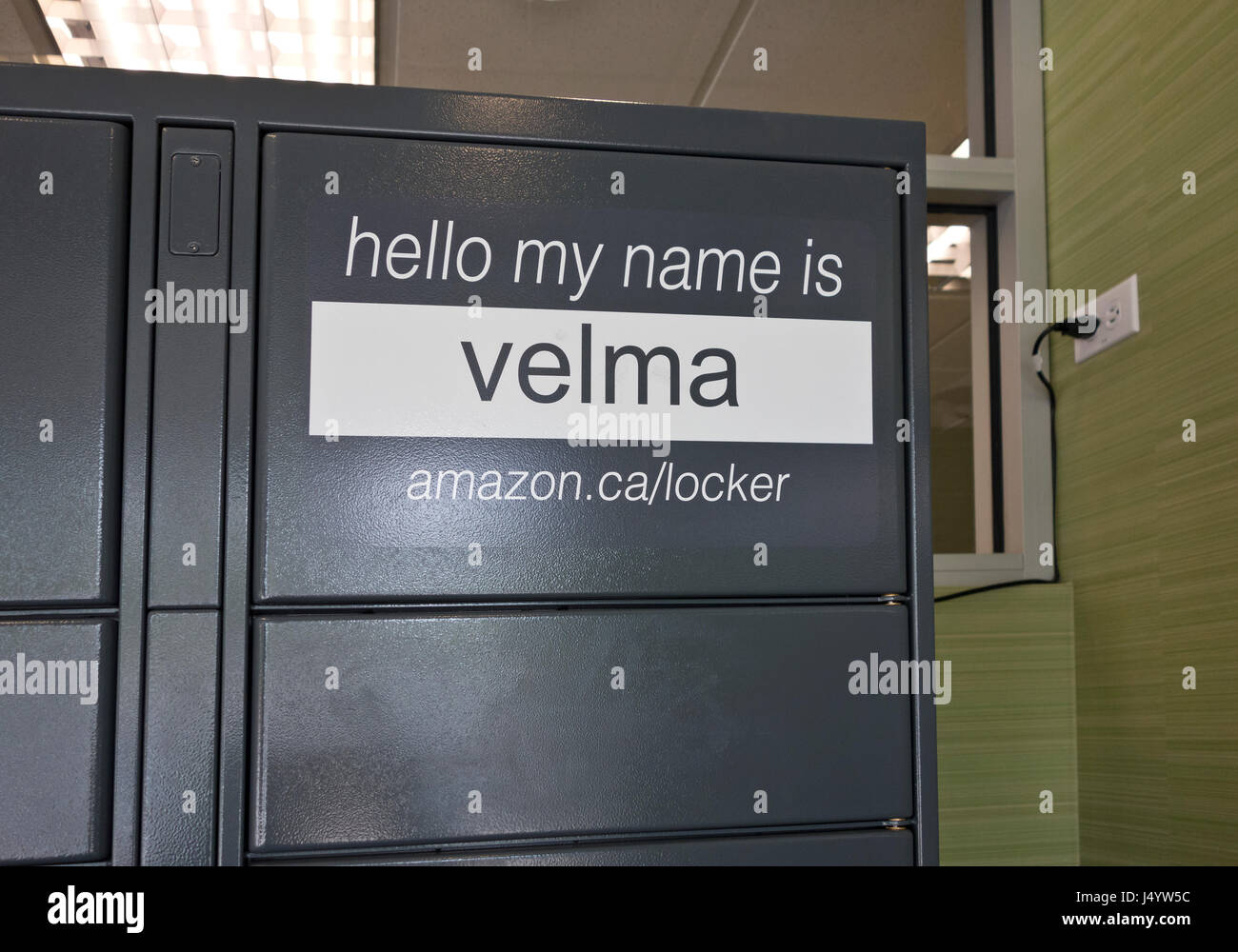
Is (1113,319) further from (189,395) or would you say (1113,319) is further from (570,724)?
(189,395)

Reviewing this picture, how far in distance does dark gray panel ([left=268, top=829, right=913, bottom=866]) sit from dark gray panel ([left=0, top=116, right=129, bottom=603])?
14.5 inches

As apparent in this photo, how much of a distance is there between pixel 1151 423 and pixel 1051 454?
31 cm

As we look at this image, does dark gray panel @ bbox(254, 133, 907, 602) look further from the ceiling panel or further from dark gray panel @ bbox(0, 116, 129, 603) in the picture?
the ceiling panel

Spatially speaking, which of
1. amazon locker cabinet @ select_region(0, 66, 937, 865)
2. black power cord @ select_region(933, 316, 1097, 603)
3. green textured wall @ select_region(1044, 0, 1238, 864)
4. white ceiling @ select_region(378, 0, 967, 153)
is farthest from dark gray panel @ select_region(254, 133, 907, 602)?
white ceiling @ select_region(378, 0, 967, 153)

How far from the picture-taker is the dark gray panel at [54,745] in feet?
3.19

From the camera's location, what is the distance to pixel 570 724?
3.46 feet

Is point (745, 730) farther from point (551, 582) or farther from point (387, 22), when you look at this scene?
point (387, 22)

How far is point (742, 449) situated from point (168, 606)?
0.59 metres

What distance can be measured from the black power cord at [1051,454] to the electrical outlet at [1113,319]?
2 cm

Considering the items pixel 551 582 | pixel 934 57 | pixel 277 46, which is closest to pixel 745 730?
pixel 551 582

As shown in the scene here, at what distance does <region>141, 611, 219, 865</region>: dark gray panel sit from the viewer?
1.00m

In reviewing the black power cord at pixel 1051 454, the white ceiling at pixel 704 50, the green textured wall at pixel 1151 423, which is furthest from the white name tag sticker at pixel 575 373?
the white ceiling at pixel 704 50

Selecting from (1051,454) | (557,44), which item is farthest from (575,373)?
(557,44)

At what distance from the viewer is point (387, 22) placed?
2.20 meters
